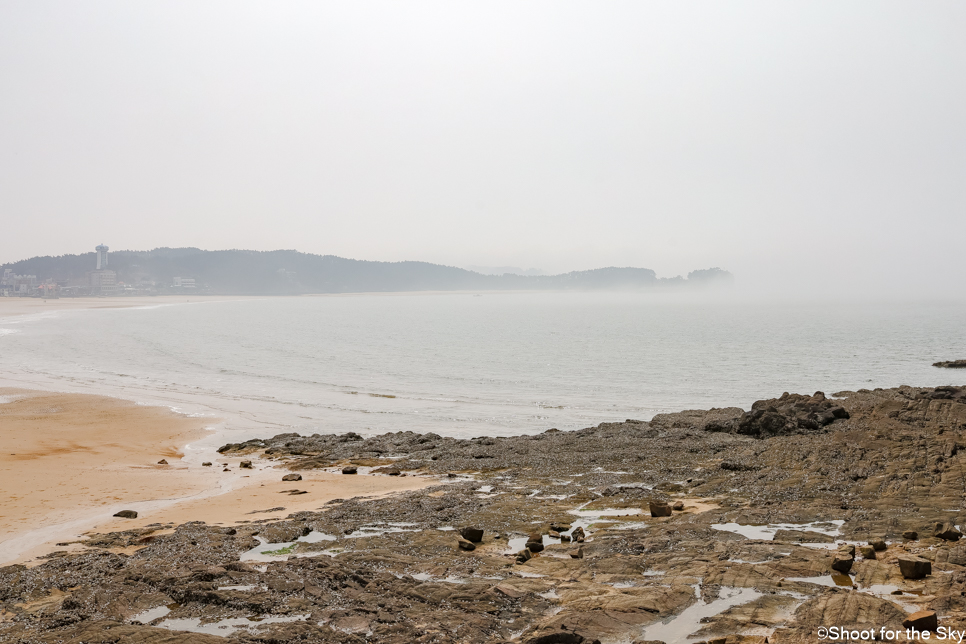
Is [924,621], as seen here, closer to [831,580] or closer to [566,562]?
[831,580]

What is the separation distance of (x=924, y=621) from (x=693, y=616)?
2.33 meters

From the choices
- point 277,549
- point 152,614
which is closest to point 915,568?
point 277,549

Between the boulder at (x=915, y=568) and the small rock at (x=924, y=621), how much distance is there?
5.43 ft

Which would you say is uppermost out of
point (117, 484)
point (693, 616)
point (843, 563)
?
point (843, 563)

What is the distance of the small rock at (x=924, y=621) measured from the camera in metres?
6.46

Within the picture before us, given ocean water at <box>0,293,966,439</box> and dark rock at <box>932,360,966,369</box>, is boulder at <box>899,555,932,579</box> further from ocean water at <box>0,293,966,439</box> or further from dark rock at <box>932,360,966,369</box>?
dark rock at <box>932,360,966,369</box>

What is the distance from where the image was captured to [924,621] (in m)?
6.48

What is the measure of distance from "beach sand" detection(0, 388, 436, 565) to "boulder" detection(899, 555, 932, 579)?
35.2ft

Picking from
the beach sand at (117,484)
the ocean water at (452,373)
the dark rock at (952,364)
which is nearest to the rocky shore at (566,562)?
the beach sand at (117,484)

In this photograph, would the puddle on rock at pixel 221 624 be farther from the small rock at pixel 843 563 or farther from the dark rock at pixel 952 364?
the dark rock at pixel 952 364

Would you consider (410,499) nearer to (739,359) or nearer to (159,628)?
(159,628)

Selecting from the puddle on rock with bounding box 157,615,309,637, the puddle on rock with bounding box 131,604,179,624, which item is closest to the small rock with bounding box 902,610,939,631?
the puddle on rock with bounding box 157,615,309,637

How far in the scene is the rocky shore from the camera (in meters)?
7.15

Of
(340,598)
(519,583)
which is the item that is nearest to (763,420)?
(519,583)
